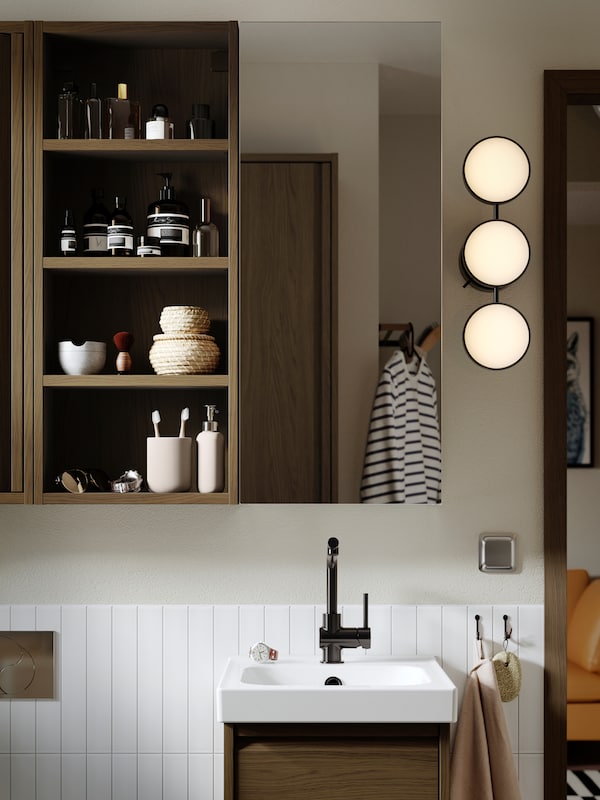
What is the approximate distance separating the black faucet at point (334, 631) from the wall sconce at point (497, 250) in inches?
23.8

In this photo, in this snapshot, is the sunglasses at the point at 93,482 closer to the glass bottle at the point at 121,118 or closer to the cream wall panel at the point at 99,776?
the cream wall panel at the point at 99,776

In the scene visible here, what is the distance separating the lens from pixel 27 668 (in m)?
2.16

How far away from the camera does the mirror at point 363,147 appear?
214cm

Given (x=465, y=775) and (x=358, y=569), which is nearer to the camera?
(x=465, y=775)

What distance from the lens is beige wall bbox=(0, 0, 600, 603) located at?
2.17 metres

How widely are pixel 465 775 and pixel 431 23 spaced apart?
1846mm

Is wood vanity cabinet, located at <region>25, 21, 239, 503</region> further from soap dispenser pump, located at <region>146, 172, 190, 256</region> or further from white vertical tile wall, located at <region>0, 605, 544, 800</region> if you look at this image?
white vertical tile wall, located at <region>0, 605, 544, 800</region>

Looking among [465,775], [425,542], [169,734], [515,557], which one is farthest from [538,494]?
[169,734]

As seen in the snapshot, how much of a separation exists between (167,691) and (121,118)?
1.44 m

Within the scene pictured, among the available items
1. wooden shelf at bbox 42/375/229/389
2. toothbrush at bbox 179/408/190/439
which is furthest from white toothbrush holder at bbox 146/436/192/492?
wooden shelf at bbox 42/375/229/389

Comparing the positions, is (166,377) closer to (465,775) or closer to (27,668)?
(27,668)

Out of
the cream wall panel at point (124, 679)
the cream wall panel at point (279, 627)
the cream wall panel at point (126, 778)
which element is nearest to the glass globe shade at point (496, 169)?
the cream wall panel at point (279, 627)

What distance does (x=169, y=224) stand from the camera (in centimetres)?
209

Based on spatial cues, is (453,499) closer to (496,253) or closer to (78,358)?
(496,253)
